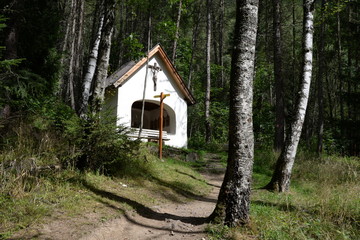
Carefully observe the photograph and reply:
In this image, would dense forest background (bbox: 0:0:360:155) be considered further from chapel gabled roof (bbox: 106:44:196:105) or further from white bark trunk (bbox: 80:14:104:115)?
chapel gabled roof (bbox: 106:44:196:105)

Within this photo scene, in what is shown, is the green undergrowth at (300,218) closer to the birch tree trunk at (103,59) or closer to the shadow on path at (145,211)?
the shadow on path at (145,211)

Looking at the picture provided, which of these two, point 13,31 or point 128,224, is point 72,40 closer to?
point 13,31

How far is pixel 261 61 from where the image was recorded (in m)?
24.6

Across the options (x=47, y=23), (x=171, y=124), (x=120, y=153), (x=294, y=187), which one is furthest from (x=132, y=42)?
(x=171, y=124)

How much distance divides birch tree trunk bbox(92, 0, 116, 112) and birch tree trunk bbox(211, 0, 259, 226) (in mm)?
3651

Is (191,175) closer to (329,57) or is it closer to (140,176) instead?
(140,176)

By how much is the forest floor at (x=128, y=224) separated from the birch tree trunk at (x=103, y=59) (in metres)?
2.30

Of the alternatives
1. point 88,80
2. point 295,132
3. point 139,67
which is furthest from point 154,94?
point 295,132

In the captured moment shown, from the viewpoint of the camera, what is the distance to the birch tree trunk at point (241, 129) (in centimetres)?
396

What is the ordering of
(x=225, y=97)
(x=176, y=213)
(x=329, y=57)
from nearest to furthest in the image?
(x=176, y=213) → (x=329, y=57) → (x=225, y=97)

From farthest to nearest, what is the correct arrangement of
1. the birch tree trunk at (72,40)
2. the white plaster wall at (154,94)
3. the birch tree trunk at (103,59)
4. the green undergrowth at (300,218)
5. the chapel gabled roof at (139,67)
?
1. the birch tree trunk at (72,40)
2. the white plaster wall at (154,94)
3. the chapel gabled roof at (139,67)
4. the birch tree trunk at (103,59)
5. the green undergrowth at (300,218)

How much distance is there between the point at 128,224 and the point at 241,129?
236 cm

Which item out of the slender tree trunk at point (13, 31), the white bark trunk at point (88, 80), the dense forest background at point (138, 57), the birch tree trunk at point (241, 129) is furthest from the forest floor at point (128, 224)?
the slender tree trunk at point (13, 31)

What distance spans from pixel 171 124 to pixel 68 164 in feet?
33.8
